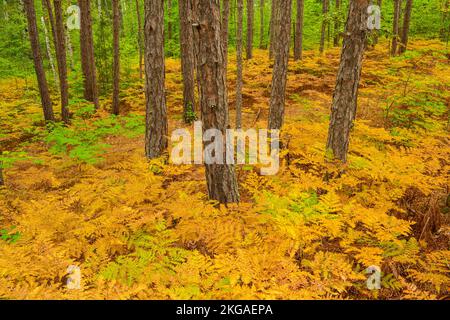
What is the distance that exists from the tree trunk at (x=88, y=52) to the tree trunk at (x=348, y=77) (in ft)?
37.1

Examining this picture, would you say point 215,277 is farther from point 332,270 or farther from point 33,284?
point 33,284

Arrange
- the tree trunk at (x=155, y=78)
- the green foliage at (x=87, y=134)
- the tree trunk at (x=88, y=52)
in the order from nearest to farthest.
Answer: the tree trunk at (x=155, y=78), the green foliage at (x=87, y=134), the tree trunk at (x=88, y=52)

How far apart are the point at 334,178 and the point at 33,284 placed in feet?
16.9

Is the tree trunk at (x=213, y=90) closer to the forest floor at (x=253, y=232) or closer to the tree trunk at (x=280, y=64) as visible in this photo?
the forest floor at (x=253, y=232)

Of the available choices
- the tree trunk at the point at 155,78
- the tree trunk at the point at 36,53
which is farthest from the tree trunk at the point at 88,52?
the tree trunk at the point at 155,78

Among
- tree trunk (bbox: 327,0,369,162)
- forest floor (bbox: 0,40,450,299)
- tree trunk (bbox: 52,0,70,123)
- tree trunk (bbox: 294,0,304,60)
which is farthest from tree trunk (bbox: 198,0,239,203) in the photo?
tree trunk (bbox: 294,0,304,60)

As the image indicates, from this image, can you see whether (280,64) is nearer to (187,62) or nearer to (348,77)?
(348,77)

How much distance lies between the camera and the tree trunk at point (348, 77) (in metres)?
5.44

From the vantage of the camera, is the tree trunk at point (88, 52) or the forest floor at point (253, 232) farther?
the tree trunk at point (88, 52)

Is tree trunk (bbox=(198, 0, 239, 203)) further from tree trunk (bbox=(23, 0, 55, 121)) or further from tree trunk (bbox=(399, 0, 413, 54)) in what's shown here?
tree trunk (bbox=(399, 0, 413, 54))

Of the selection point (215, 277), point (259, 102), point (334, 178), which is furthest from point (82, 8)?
point (215, 277)

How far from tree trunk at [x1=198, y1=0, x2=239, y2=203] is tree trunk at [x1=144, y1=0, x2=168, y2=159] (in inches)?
114

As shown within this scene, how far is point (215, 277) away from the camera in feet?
12.6

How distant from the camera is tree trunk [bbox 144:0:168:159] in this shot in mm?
7410
